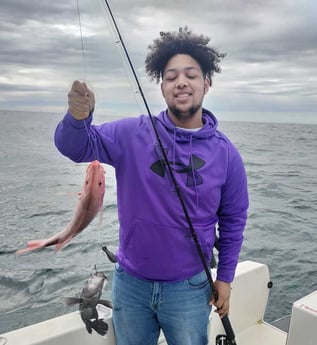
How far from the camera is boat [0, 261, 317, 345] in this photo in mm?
2162

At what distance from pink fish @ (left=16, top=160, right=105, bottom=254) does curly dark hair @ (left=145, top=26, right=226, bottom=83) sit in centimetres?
66

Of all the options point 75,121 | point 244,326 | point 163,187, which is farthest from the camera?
point 244,326

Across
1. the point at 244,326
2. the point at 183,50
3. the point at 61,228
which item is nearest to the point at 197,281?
the point at 183,50

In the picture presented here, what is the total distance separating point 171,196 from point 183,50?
70 centimetres

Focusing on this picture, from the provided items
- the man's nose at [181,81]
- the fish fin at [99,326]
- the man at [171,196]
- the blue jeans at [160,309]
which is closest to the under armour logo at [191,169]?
the man at [171,196]

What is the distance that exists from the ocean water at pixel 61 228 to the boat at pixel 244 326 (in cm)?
70

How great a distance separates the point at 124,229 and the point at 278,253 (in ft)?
16.9

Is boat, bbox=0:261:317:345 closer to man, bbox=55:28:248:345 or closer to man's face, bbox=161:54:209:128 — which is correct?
man, bbox=55:28:248:345

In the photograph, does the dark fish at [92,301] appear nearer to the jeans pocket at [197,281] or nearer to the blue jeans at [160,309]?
the blue jeans at [160,309]

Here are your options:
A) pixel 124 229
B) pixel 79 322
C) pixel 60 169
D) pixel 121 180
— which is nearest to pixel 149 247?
pixel 124 229

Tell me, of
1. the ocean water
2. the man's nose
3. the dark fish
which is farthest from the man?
the ocean water

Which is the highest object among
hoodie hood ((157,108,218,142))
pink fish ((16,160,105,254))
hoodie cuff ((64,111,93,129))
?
hoodie cuff ((64,111,93,129))

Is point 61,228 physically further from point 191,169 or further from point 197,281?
point 191,169

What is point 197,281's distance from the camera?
1.87 m
